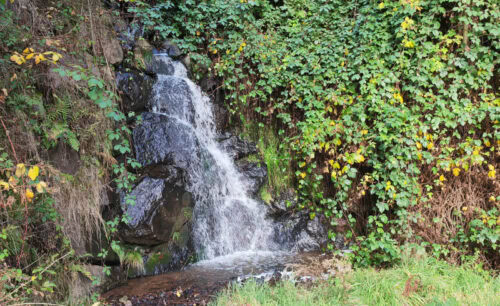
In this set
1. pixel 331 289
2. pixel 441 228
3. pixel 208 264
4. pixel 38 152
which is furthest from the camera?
pixel 208 264

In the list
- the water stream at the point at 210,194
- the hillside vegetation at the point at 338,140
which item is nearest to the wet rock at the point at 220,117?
the water stream at the point at 210,194

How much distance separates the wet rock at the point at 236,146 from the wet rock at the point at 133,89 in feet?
5.41

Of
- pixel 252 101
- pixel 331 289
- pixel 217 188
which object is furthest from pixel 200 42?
pixel 331 289

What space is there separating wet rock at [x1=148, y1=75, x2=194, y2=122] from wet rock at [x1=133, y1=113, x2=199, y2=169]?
9.6 inches

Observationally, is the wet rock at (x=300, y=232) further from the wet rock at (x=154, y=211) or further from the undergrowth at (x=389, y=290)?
the undergrowth at (x=389, y=290)

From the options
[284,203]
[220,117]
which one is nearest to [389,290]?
[284,203]

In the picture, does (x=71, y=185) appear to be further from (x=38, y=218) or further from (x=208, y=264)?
(x=208, y=264)

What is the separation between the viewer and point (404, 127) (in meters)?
4.79

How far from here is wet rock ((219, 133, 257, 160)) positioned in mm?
6660

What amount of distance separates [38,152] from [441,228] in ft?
17.7

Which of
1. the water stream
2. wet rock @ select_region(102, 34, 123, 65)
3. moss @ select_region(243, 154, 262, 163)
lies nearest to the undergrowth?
the water stream

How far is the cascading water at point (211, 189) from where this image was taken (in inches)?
231

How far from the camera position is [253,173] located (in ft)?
21.4

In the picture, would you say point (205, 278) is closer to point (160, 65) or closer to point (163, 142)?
point (163, 142)
